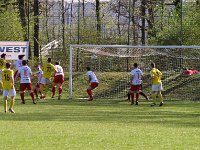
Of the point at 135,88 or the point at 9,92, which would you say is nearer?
the point at 9,92

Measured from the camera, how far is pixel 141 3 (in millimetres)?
54781

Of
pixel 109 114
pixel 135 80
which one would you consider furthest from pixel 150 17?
pixel 109 114

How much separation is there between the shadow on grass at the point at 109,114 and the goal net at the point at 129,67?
6.16 meters

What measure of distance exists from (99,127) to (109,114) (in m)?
5.14

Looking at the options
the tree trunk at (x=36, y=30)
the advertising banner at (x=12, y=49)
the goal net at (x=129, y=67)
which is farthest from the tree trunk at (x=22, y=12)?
the advertising banner at (x=12, y=49)

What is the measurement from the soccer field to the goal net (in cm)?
743

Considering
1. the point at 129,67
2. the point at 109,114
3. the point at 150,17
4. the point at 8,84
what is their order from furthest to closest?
the point at 150,17 < the point at 129,67 < the point at 8,84 < the point at 109,114

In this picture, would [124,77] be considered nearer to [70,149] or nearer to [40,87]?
[40,87]

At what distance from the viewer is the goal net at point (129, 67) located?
3544cm

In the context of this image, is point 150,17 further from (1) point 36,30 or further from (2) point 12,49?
(2) point 12,49

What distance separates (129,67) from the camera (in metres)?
38.7

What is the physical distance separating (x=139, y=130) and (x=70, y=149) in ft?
14.7

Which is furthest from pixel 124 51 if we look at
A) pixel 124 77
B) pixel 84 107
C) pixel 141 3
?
pixel 141 3

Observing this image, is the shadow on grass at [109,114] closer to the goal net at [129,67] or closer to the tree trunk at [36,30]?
the goal net at [129,67]
